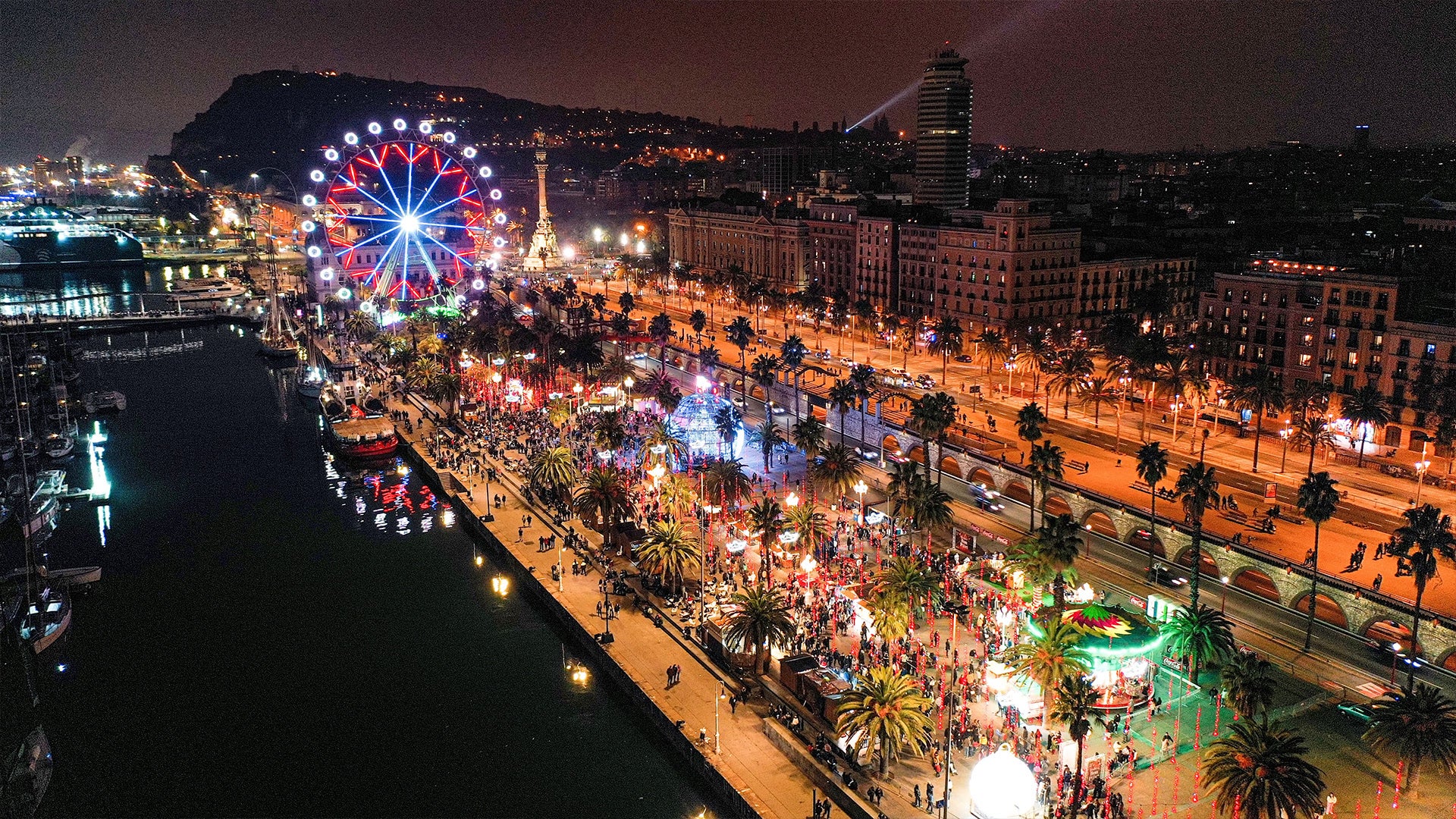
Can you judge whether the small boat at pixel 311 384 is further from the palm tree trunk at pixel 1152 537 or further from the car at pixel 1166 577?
the car at pixel 1166 577

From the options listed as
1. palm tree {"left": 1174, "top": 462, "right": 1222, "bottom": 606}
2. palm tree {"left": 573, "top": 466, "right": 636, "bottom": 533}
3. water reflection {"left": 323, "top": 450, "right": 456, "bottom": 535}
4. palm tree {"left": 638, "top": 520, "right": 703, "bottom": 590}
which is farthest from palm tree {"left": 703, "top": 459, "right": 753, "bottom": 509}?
palm tree {"left": 1174, "top": 462, "right": 1222, "bottom": 606}

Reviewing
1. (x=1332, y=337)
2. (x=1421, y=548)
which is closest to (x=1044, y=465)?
(x=1421, y=548)

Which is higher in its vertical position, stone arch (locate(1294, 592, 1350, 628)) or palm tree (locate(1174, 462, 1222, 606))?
palm tree (locate(1174, 462, 1222, 606))

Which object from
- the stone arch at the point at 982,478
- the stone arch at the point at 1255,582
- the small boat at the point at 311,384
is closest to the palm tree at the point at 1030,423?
the stone arch at the point at 982,478

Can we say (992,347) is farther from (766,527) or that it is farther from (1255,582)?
(766,527)

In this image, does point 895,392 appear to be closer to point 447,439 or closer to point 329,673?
point 447,439

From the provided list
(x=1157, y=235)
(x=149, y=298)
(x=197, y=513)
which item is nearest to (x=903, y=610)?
(x=197, y=513)

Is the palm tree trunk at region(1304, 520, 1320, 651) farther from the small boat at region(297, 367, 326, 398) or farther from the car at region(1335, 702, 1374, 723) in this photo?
the small boat at region(297, 367, 326, 398)
